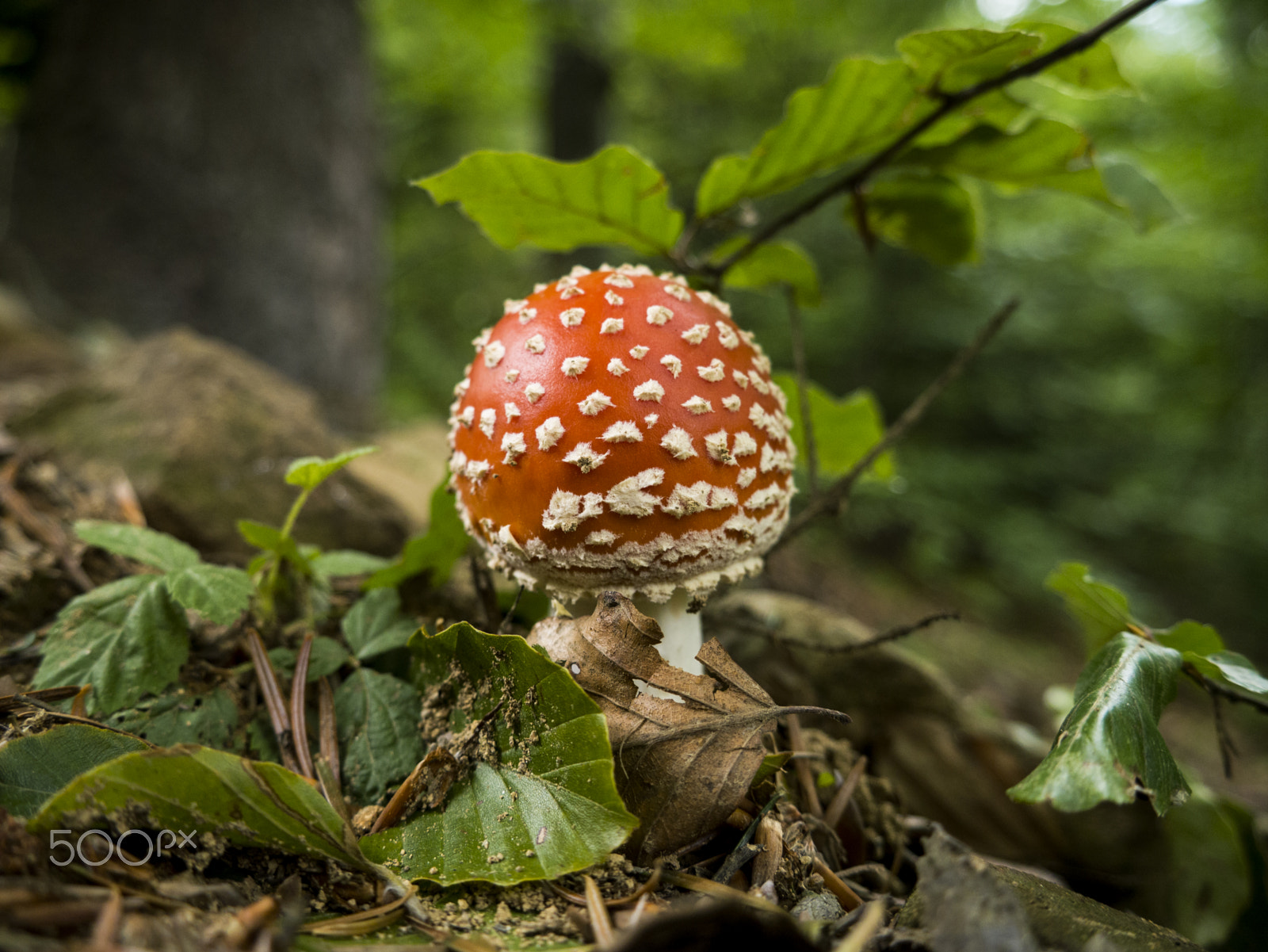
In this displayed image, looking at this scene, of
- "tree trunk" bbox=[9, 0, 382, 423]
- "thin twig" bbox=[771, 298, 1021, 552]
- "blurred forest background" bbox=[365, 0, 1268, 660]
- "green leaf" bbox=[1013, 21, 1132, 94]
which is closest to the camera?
"green leaf" bbox=[1013, 21, 1132, 94]

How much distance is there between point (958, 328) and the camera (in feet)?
17.8

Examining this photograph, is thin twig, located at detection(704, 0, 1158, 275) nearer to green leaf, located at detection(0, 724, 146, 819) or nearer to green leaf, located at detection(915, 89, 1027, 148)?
green leaf, located at detection(915, 89, 1027, 148)

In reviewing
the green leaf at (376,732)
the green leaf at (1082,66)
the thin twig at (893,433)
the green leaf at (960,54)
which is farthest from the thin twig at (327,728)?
the green leaf at (1082,66)

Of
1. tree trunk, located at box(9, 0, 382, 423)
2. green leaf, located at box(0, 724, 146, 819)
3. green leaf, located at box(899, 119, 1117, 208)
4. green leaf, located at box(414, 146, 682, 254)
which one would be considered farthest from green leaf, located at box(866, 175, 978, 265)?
tree trunk, located at box(9, 0, 382, 423)

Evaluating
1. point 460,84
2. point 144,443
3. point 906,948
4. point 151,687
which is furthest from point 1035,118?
point 460,84

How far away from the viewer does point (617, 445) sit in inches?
51.3

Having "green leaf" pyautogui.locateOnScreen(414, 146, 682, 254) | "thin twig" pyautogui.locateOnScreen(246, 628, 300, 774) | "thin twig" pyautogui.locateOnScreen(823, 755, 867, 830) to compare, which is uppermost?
"green leaf" pyautogui.locateOnScreen(414, 146, 682, 254)

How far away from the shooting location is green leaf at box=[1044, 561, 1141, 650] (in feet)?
4.55

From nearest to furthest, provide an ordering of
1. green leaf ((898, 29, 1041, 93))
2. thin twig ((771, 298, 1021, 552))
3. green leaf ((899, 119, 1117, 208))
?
green leaf ((898, 29, 1041, 93))
green leaf ((899, 119, 1117, 208))
thin twig ((771, 298, 1021, 552))

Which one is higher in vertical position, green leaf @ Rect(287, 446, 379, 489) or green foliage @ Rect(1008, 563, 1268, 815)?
green leaf @ Rect(287, 446, 379, 489)

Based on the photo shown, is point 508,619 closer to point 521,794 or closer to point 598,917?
point 521,794

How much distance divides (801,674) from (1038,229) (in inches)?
214

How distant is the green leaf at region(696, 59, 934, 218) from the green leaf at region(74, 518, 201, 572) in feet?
4.35

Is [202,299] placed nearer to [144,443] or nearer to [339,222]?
[339,222]
